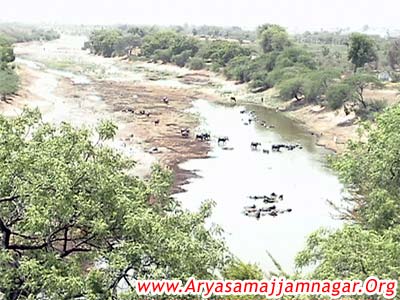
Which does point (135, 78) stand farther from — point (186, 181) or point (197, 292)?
point (197, 292)

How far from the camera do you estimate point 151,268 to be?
12508 millimetres

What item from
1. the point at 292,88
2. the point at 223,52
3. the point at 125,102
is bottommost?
the point at 125,102

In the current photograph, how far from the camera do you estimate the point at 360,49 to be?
3041 inches

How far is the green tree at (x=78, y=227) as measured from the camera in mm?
11914

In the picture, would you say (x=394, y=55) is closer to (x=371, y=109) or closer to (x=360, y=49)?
(x=360, y=49)

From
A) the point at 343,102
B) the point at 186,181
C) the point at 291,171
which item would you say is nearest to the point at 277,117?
the point at 343,102

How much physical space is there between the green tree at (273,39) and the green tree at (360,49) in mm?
24563

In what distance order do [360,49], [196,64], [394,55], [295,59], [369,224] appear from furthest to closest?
[196,64], [394,55], [295,59], [360,49], [369,224]

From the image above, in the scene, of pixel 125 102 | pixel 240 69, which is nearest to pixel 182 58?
pixel 240 69

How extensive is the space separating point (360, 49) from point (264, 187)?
144 ft

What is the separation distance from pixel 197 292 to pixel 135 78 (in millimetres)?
85535

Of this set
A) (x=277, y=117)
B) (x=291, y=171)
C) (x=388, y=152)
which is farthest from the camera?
(x=277, y=117)

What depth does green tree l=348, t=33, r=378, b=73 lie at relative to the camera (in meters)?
76.7

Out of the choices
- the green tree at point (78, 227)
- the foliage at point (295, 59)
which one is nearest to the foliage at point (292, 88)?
the foliage at point (295, 59)
